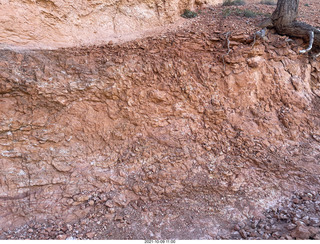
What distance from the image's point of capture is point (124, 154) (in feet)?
13.8

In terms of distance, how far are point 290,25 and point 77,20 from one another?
14.5ft

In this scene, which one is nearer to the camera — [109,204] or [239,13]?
[109,204]

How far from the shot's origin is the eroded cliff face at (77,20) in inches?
153

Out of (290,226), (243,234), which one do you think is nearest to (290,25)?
(290,226)

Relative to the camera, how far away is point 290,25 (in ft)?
15.4

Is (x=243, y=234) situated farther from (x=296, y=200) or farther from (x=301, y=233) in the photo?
(x=296, y=200)

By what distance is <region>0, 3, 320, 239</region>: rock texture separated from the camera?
3.71 metres

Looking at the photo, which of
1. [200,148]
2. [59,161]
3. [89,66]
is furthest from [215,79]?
[59,161]

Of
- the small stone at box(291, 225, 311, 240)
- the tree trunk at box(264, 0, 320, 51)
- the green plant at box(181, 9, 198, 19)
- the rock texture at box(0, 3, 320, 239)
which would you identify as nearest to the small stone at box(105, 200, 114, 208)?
the rock texture at box(0, 3, 320, 239)

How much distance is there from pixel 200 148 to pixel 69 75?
2.81m

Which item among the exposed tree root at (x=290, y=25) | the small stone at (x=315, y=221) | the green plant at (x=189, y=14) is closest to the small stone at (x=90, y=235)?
the small stone at (x=315, y=221)

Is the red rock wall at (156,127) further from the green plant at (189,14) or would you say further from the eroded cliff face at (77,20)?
the green plant at (189,14)

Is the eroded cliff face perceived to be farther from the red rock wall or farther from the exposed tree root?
the exposed tree root

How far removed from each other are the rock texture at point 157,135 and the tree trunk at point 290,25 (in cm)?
23
